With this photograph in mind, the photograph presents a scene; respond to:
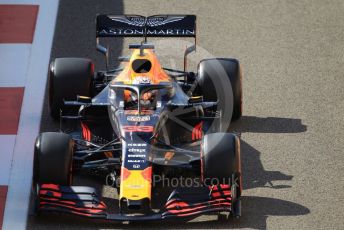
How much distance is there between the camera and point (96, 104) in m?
13.0

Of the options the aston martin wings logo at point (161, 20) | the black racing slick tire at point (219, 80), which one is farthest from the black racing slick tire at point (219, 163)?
the aston martin wings logo at point (161, 20)

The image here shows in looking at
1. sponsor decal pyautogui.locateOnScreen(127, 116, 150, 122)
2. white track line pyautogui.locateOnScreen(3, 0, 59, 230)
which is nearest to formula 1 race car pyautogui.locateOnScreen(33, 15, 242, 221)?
sponsor decal pyautogui.locateOnScreen(127, 116, 150, 122)

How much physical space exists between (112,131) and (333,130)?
9.40ft

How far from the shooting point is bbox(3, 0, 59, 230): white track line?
1209 cm

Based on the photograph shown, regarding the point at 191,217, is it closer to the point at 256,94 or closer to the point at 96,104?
the point at 96,104

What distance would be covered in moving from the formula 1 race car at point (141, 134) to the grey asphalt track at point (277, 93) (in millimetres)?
264

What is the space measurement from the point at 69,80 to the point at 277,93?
2948 millimetres

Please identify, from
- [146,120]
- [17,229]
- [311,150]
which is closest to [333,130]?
[311,150]

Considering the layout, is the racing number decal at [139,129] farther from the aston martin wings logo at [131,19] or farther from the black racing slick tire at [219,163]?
the aston martin wings logo at [131,19]

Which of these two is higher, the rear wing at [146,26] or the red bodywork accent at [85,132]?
the rear wing at [146,26]

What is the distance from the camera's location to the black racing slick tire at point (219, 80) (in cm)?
1373

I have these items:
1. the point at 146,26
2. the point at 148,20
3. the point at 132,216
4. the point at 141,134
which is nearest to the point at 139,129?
the point at 141,134

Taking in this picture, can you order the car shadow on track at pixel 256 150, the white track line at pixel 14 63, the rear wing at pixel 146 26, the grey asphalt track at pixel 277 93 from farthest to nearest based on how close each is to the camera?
the white track line at pixel 14 63 → the rear wing at pixel 146 26 → the car shadow on track at pixel 256 150 → the grey asphalt track at pixel 277 93

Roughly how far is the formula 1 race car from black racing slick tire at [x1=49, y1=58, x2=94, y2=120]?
0.04 ft
